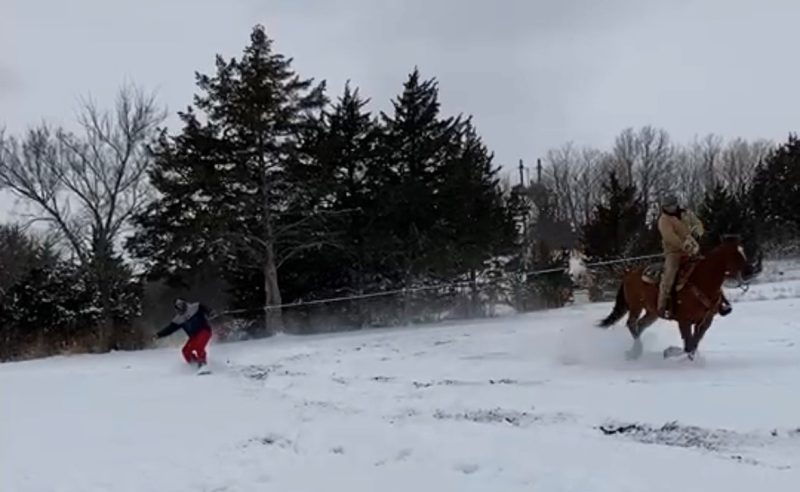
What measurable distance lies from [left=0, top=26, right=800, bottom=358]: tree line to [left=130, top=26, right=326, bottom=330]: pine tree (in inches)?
2.1

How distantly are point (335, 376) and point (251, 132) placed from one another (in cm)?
1550

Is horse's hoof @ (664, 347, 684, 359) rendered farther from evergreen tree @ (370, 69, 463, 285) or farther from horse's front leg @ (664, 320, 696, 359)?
evergreen tree @ (370, 69, 463, 285)

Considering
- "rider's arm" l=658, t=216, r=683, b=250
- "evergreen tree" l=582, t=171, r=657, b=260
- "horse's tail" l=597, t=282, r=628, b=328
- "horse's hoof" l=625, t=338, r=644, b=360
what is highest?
"evergreen tree" l=582, t=171, r=657, b=260

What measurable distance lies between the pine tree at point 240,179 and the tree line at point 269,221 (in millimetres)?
53

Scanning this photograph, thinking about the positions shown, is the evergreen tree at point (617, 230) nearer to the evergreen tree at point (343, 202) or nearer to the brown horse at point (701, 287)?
the evergreen tree at point (343, 202)

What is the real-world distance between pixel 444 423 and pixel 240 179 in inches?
738

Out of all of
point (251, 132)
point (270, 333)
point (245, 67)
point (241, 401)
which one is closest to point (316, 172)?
point (251, 132)

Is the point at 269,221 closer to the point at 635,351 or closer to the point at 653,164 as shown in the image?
the point at 635,351

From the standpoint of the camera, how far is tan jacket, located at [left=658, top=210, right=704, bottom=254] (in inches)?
400

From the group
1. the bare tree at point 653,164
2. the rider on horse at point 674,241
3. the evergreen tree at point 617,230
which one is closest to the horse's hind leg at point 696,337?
the rider on horse at point 674,241

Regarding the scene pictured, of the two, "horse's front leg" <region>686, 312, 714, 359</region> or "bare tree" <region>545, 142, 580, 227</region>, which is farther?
"bare tree" <region>545, 142, 580, 227</region>

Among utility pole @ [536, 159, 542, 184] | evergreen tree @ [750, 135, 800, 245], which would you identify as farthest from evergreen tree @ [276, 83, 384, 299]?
utility pole @ [536, 159, 542, 184]

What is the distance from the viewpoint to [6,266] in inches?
1431

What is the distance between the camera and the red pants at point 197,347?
44.1ft
